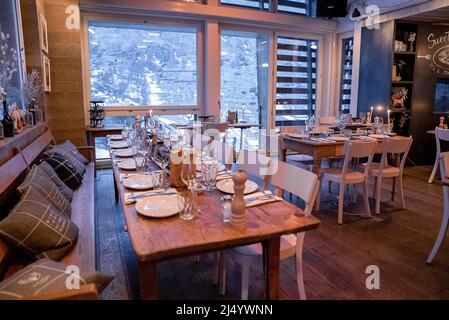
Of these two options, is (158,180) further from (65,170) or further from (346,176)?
(346,176)

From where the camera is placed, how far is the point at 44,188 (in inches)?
79.4

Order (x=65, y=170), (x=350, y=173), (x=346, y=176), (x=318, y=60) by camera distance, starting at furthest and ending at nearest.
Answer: (x=318, y=60), (x=350, y=173), (x=346, y=176), (x=65, y=170)

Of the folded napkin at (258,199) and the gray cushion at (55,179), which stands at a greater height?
the folded napkin at (258,199)

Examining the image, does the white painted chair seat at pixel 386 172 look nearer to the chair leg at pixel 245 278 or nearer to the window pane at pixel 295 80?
the chair leg at pixel 245 278

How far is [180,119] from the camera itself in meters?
6.02

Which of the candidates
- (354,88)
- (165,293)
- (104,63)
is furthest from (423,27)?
(165,293)

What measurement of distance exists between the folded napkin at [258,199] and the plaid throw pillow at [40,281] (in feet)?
2.29

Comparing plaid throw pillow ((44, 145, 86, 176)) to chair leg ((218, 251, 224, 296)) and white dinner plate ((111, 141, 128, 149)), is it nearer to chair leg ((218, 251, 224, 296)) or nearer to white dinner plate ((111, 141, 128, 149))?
white dinner plate ((111, 141, 128, 149))

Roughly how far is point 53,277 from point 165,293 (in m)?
0.98

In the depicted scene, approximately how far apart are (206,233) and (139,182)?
2.38 ft

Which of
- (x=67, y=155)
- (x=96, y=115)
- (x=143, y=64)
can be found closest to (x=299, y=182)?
(x=67, y=155)

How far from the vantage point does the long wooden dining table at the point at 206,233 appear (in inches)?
45.8

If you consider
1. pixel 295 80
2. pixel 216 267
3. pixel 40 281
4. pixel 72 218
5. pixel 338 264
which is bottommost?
pixel 338 264

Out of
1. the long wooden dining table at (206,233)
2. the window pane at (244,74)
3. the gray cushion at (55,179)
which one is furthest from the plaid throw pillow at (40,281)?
the window pane at (244,74)
